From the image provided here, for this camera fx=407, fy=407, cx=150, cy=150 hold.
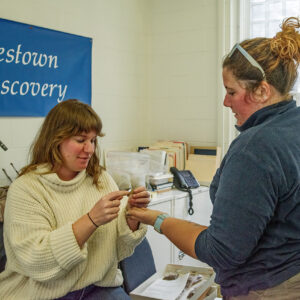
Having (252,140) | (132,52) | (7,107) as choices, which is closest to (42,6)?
(7,107)

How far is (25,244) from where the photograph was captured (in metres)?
1.59

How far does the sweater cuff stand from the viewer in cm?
157

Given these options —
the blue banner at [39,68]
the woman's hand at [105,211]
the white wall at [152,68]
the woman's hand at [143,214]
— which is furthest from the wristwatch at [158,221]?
the white wall at [152,68]

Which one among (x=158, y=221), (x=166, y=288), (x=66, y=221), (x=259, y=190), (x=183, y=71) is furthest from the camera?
(x=183, y=71)

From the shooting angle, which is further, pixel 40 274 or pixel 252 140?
pixel 40 274

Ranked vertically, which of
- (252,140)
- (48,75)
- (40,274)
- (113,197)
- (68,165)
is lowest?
(40,274)

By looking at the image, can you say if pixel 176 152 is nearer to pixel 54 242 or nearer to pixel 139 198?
pixel 139 198

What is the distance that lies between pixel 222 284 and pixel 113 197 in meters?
0.57

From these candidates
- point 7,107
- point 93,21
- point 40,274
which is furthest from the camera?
point 93,21

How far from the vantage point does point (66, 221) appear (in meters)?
1.73

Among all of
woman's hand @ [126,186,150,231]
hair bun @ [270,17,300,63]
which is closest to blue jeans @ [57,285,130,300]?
woman's hand @ [126,186,150,231]

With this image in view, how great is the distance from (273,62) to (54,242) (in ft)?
3.38

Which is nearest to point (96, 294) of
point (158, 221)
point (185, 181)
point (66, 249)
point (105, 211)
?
point (66, 249)

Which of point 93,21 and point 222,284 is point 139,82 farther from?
point 222,284
